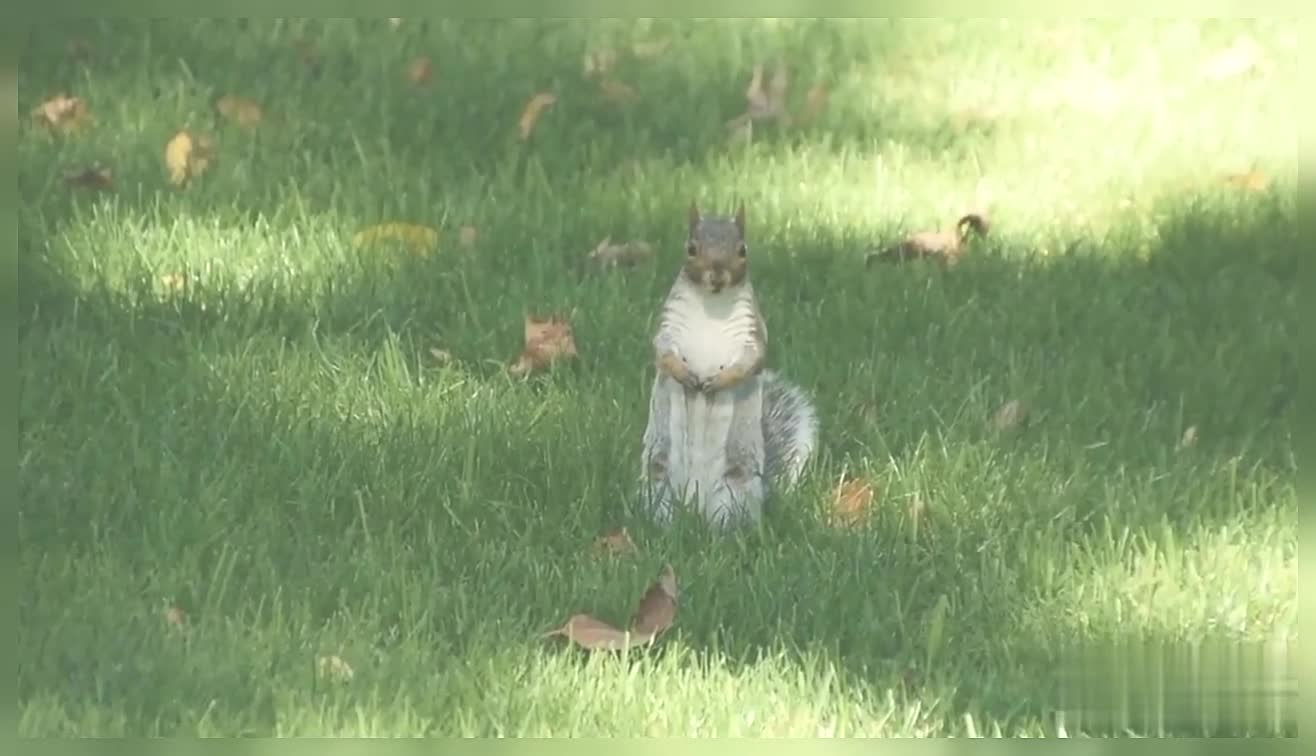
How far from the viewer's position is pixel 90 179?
5355 millimetres

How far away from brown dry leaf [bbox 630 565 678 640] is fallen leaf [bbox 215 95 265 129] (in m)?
2.47

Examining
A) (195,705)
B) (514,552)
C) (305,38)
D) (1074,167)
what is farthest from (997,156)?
(195,705)

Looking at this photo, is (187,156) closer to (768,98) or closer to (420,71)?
(420,71)

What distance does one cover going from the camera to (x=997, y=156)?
5.64 metres

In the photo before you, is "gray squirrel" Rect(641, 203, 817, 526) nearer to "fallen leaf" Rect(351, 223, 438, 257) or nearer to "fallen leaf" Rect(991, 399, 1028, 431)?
"fallen leaf" Rect(991, 399, 1028, 431)

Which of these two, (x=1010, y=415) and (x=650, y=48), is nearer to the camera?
(x=1010, y=415)

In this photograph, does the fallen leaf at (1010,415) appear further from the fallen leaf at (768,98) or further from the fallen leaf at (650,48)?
the fallen leaf at (650,48)

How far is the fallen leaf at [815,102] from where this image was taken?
592cm

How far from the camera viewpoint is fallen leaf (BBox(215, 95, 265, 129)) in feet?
18.6

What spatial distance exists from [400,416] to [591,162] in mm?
1488

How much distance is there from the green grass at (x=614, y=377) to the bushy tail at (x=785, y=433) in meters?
0.06

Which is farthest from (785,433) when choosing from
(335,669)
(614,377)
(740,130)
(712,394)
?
(740,130)

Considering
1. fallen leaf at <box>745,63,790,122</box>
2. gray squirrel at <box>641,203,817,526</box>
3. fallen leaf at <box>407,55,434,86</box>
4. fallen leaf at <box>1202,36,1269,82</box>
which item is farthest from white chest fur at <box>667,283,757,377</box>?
fallen leaf at <box>1202,36,1269,82</box>

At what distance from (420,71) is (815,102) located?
1.06m
